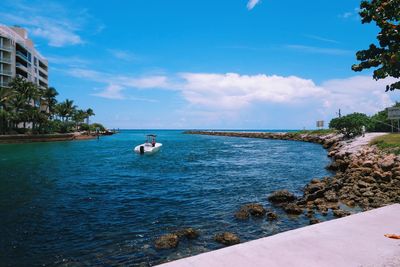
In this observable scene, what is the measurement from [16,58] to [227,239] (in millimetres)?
90537

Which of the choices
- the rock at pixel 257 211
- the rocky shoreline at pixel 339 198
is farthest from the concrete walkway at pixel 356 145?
the rock at pixel 257 211

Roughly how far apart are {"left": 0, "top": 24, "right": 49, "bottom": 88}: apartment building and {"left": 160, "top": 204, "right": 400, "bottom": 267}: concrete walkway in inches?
3389

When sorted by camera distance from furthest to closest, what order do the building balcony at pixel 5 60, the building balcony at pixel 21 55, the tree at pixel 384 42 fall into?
1. the building balcony at pixel 21 55
2. the building balcony at pixel 5 60
3. the tree at pixel 384 42

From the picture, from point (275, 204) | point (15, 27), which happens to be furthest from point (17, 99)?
point (275, 204)

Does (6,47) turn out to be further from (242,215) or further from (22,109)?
(242,215)

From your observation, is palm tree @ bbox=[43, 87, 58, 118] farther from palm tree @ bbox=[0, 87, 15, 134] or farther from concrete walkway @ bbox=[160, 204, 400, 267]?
concrete walkway @ bbox=[160, 204, 400, 267]

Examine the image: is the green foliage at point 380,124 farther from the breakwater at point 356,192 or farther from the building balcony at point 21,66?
the building balcony at point 21,66

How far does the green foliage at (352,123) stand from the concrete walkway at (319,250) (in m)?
49.1

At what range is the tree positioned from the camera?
922 centimetres

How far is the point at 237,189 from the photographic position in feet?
71.2

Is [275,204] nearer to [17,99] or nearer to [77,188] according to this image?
[77,188]

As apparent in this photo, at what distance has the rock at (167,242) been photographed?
10789 mm

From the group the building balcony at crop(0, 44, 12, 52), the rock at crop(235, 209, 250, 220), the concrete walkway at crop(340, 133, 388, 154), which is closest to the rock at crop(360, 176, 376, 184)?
the rock at crop(235, 209, 250, 220)

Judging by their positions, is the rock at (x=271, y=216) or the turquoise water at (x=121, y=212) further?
the rock at (x=271, y=216)
